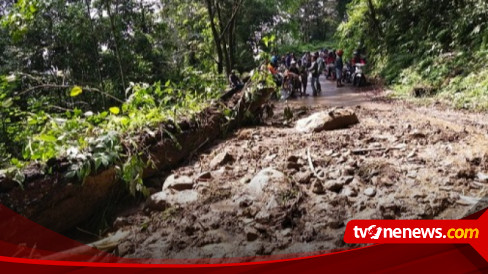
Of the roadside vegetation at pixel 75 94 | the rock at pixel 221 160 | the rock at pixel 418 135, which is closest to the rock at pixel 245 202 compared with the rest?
the roadside vegetation at pixel 75 94

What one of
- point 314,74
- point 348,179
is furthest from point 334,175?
point 314,74

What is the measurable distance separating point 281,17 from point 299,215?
47.0 feet

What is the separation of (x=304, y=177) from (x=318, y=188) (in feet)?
0.67

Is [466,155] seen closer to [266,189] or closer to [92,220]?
[266,189]

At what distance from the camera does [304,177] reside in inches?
82.2

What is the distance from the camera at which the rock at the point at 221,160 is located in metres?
2.72

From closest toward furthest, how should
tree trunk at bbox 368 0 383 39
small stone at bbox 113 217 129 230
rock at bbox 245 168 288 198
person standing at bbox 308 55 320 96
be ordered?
small stone at bbox 113 217 129 230, rock at bbox 245 168 288 198, person standing at bbox 308 55 320 96, tree trunk at bbox 368 0 383 39

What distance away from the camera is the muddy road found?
1358mm

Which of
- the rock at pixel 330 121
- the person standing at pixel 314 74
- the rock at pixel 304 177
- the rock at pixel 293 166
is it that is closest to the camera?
the rock at pixel 304 177

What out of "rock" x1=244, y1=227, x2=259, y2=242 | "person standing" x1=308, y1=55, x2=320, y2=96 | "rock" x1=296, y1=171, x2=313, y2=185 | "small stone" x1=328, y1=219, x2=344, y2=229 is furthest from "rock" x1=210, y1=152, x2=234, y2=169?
"person standing" x1=308, y1=55, x2=320, y2=96

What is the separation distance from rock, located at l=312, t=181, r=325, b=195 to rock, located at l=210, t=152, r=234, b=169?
0.98 m

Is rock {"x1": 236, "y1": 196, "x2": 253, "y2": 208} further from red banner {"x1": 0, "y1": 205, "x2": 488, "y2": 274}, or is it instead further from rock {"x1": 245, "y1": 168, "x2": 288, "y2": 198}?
red banner {"x1": 0, "y1": 205, "x2": 488, "y2": 274}

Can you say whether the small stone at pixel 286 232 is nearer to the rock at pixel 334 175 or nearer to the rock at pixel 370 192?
the rock at pixel 370 192

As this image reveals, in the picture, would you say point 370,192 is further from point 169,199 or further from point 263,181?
point 169,199
